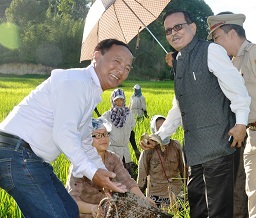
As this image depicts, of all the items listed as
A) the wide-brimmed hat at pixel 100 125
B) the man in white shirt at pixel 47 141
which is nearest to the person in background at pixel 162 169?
the wide-brimmed hat at pixel 100 125

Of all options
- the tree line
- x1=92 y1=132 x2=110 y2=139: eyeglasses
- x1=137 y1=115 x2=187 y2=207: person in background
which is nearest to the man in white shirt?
x1=92 y1=132 x2=110 y2=139: eyeglasses

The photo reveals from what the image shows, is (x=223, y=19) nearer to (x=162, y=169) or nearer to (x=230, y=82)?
(x=230, y=82)

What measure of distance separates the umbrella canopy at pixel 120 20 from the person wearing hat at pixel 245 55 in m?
0.81

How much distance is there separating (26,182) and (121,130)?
3.90m

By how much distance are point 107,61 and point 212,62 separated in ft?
2.34

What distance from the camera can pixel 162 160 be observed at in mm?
4359

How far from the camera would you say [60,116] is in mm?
1983

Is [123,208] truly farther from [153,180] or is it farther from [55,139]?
[153,180]

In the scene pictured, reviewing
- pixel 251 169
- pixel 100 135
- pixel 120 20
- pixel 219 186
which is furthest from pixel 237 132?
pixel 120 20

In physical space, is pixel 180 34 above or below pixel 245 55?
above

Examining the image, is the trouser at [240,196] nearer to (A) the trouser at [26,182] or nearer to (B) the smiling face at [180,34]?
(B) the smiling face at [180,34]

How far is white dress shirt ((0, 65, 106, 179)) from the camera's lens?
1.99m

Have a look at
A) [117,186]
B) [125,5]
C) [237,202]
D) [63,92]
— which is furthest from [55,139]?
[125,5]

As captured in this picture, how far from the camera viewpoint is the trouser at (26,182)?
200cm
